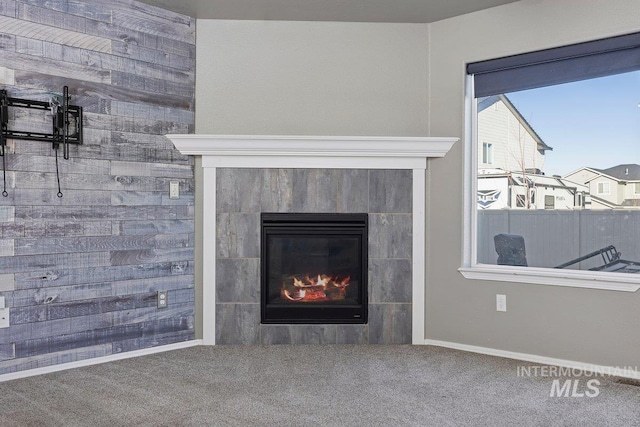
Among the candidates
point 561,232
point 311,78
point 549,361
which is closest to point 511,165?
point 561,232

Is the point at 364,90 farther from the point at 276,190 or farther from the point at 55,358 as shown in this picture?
the point at 55,358

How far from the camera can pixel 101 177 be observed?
3.82m

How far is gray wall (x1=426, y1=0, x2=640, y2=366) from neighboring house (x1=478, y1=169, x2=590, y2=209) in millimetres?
200

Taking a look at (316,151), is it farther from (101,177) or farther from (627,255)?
(627,255)

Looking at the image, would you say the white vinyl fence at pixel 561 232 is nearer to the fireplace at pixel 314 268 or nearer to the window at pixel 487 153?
the window at pixel 487 153

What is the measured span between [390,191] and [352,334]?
1085mm

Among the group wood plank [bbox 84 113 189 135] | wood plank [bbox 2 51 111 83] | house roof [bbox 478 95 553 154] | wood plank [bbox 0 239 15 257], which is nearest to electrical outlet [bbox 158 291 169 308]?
wood plank [bbox 0 239 15 257]

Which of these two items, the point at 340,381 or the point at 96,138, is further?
the point at 96,138

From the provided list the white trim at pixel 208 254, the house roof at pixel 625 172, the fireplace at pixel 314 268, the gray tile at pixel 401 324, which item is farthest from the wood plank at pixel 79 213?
the house roof at pixel 625 172

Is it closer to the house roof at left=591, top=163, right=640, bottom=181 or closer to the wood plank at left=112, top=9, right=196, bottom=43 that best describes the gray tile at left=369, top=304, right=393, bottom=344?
the house roof at left=591, top=163, right=640, bottom=181

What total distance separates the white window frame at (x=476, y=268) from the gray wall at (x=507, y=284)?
0.04 metres

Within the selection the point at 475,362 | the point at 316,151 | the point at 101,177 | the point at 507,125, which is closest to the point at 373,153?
the point at 316,151

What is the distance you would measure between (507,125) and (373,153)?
97 centimetres

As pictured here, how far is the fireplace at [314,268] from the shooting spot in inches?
167
